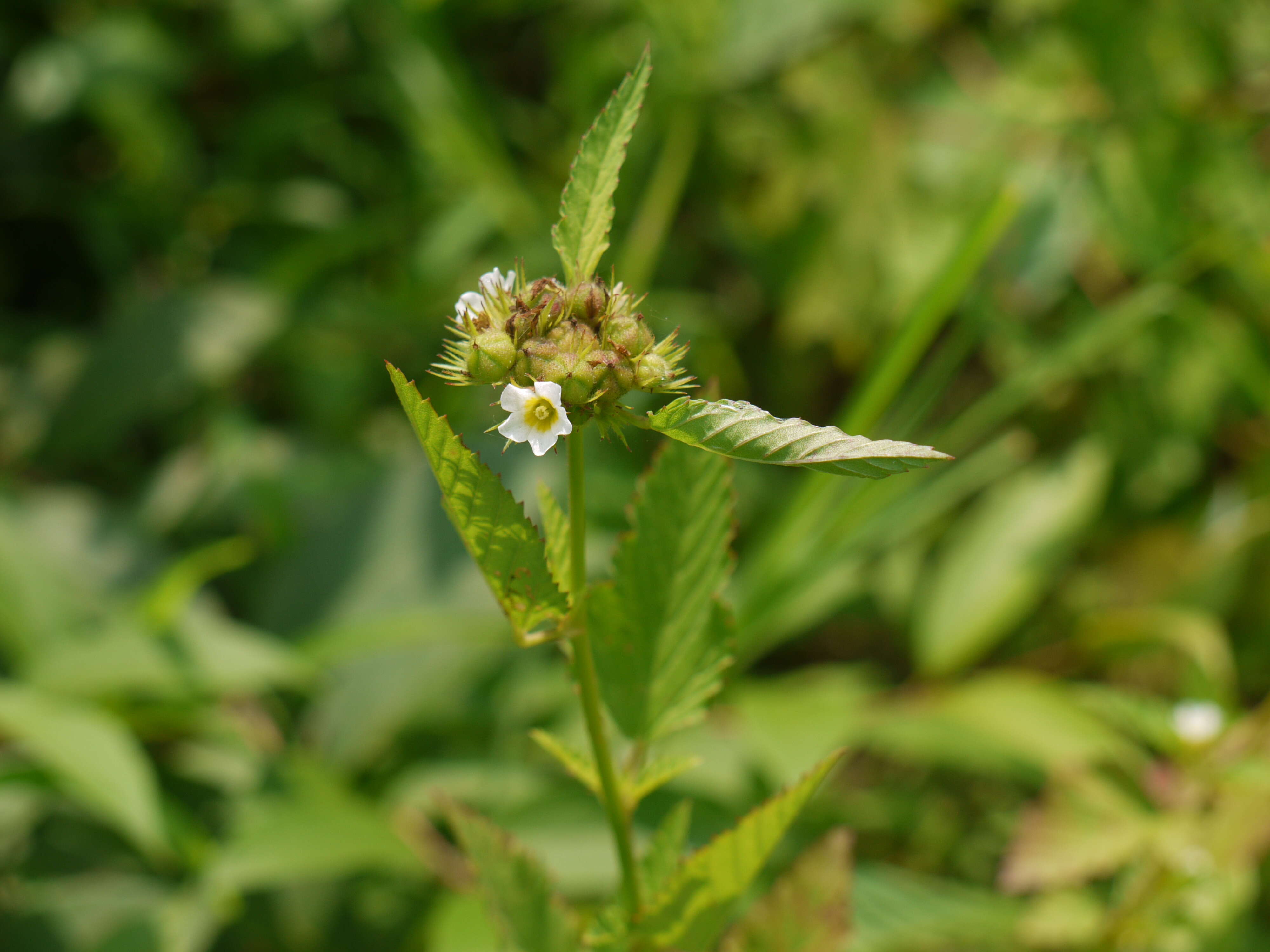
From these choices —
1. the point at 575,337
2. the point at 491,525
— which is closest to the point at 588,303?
the point at 575,337

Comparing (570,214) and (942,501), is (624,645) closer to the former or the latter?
(570,214)

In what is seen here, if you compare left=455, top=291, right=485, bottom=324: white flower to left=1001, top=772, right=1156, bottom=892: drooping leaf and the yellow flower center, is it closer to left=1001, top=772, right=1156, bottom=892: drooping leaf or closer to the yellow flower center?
the yellow flower center

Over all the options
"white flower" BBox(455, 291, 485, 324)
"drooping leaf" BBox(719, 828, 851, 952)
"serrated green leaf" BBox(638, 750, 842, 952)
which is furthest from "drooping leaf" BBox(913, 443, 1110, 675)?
"white flower" BBox(455, 291, 485, 324)

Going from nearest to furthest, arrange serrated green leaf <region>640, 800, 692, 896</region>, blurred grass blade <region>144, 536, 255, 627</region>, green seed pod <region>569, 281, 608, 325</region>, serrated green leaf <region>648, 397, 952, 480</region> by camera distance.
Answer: serrated green leaf <region>648, 397, 952, 480</region>
green seed pod <region>569, 281, 608, 325</region>
serrated green leaf <region>640, 800, 692, 896</region>
blurred grass blade <region>144, 536, 255, 627</region>

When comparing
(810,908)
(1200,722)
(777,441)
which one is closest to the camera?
(777,441)

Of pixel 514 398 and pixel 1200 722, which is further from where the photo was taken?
pixel 1200 722

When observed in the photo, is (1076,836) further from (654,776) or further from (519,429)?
(519,429)
